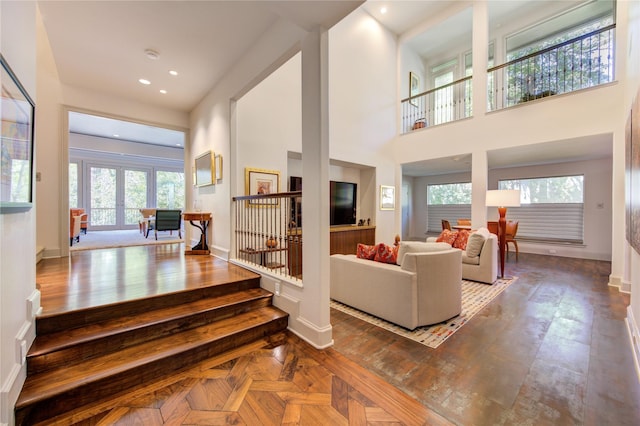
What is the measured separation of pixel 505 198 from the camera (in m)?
4.49

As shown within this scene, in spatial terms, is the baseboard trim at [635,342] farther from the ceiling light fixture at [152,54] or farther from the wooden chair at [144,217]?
the wooden chair at [144,217]

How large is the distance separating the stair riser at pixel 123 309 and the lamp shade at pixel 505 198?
444 centimetres

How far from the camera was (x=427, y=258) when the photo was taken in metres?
2.59

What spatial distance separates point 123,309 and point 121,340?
13.4 inches

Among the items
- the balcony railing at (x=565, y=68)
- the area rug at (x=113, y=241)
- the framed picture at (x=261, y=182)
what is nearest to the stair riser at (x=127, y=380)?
the framed picture at (x=261, y=182)

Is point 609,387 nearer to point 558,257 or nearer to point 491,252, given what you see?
point 491,252

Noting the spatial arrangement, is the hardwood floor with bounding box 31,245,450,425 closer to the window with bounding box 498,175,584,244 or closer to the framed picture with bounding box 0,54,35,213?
the framed picture with bounding box 0,54,35,213

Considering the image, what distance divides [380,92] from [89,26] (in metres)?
5.69

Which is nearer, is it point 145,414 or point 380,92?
point 145,414

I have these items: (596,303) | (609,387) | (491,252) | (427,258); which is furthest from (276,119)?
(596,303)

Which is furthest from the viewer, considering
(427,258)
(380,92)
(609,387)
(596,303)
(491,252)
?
(380,92)

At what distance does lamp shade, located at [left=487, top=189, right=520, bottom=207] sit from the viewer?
4.41m

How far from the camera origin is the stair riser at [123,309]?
1.93 metres

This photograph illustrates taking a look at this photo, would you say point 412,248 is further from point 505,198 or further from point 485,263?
point 505,198
